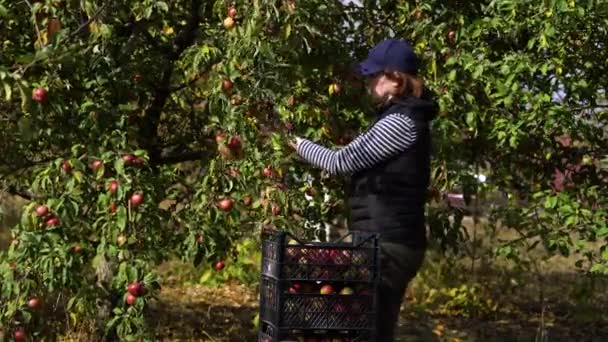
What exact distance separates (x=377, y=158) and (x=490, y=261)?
5.81m

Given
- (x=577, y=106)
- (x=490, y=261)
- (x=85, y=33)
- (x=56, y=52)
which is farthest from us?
(x=490, y=261)

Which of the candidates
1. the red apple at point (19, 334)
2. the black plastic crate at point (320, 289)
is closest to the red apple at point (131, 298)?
the red apple at point (19, 334)

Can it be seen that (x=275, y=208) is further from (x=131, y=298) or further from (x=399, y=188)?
(x=399, y=188)

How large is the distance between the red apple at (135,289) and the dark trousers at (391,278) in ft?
3.94

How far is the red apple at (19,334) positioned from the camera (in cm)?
431

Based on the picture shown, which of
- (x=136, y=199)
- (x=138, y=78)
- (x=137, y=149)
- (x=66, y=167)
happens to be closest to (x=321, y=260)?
(x=136, y=199)

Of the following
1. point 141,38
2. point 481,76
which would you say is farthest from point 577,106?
point 141,38

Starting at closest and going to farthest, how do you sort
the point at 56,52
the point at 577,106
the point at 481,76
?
the point at 56,52, the point at 481,76, the point at 577,106

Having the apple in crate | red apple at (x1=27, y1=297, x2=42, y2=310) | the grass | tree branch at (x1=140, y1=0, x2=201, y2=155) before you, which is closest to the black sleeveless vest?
the apple in crate

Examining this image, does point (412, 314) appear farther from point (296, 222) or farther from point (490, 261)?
point (296, 222)

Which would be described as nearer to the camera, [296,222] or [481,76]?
[296,222]

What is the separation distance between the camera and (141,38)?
5.06 m

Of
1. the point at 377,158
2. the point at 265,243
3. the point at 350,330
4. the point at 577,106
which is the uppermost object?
the point at 577,106

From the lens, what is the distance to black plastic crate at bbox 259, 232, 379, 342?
317 centimetres
